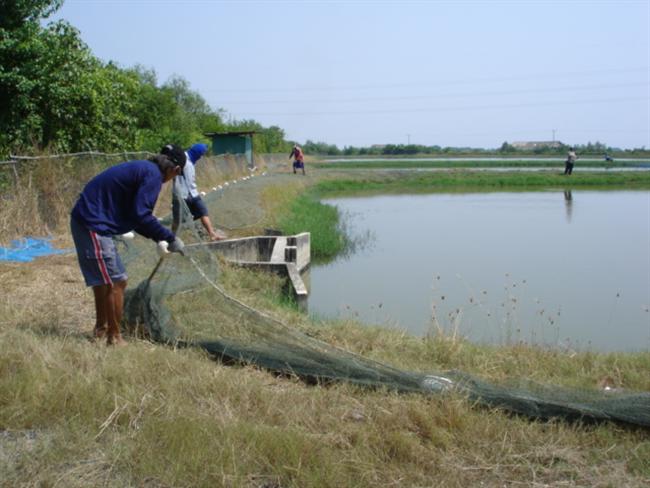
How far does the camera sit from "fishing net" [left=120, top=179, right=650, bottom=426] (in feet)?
14.8

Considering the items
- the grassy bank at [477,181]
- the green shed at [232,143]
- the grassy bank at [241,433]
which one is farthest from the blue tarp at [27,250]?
the grassy bank at [477,181]

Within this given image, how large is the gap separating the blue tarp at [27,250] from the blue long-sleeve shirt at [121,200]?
14.7 ft

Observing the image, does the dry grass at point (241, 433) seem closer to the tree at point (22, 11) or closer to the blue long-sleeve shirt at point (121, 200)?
the blue long-sleeve shirt at point (121, 200)

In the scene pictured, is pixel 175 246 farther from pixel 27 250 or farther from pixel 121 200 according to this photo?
pixel 27 250

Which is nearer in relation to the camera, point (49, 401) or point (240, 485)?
point (240, 485)

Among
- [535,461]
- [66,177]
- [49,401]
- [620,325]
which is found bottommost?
[620,325]

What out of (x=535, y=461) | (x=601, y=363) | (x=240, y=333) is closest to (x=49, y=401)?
(x=240, y=333)

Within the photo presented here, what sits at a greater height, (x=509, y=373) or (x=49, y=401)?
(x=49, y=401)

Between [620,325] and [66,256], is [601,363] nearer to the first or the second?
[620,325]

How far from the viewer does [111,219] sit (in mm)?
5184

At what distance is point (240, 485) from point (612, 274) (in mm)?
11913

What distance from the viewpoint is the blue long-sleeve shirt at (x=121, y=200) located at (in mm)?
5094

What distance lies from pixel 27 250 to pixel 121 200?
5.34m

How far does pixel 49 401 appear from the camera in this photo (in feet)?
13.5
